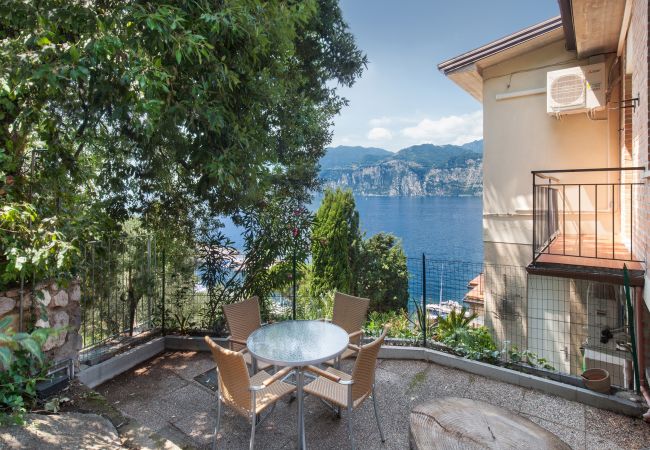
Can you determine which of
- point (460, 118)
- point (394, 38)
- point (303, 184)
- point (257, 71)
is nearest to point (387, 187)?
point (460, 118)

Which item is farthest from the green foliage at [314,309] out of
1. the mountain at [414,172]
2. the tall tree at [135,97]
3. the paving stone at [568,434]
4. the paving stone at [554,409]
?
the mountain at [414,172]

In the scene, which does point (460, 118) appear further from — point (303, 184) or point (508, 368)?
point (508, 368)

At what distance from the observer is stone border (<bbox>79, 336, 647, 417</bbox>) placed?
355 cm

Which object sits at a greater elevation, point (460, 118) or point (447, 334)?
point (460, 118)

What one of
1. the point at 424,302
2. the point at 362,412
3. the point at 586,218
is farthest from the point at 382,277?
the point at 362,412

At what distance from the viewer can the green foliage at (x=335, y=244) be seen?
1316 centimetres

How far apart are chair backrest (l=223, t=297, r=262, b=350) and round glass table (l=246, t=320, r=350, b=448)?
378 millimetres

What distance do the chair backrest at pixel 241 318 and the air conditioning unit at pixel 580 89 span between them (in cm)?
638

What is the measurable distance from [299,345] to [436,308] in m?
3.79

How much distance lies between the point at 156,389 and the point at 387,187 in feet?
262

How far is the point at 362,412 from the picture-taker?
354cm

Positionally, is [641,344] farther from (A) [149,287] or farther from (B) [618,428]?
(A) [149,287]

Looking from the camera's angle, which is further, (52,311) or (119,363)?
(119,363)

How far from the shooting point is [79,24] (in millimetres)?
2957
